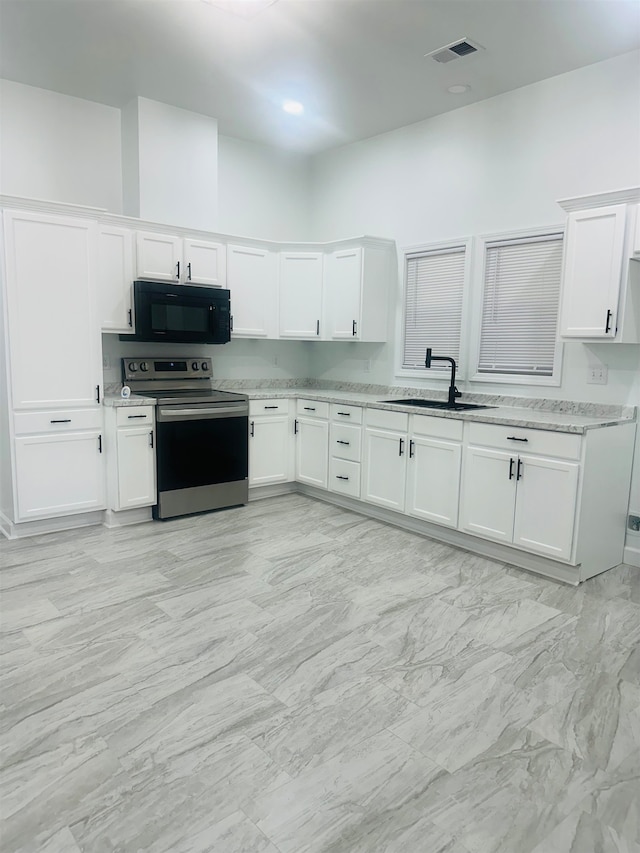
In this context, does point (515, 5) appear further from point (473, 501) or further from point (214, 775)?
point (214, 775)

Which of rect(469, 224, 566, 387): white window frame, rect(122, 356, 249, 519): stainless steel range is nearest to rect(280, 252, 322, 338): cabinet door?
rect(122, 356, 249, 519): stainless steel range

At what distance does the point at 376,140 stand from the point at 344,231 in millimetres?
812

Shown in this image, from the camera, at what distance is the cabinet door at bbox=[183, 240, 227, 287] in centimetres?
455

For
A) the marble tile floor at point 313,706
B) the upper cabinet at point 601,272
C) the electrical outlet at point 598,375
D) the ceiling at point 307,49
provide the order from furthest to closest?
the electrical outlet at point 598,375 < the upper cabinet at point 601,272 < the ceiling at point 307,49 < the marble tile floor at point 313,706

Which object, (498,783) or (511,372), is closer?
(498,783)

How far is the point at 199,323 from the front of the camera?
15.0 feet

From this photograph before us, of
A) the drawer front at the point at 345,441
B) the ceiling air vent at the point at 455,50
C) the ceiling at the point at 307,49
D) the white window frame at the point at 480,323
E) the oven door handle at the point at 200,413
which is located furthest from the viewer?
the drawer front at the point at 345,441

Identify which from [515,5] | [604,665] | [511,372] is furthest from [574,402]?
[515,5]

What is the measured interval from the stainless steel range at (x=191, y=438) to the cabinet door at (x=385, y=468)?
101 centimetres

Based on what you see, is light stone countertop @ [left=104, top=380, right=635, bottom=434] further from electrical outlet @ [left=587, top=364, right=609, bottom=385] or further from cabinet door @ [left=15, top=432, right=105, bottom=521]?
cabinet door @ [left=15, top=432, right=105, bottom=521]

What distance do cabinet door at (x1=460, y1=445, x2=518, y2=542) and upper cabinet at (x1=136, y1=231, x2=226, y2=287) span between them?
2512 mm

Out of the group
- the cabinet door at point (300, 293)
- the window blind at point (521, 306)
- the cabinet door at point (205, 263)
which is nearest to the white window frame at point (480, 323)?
the window blind at point (521, 306)

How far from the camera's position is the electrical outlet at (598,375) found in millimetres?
3600

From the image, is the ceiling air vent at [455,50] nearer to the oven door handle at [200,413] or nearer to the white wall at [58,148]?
the white wall at [58,148]
